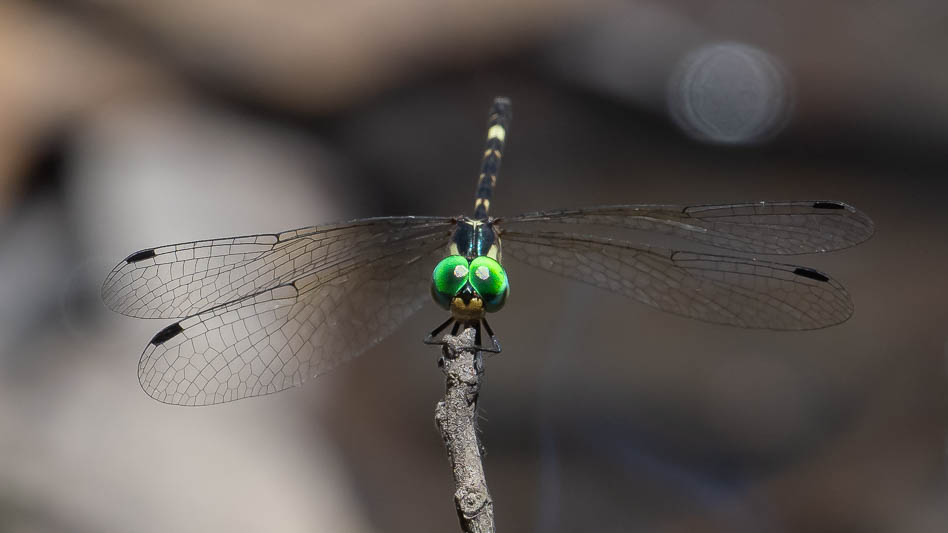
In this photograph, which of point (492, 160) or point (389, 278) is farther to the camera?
point (492, 160)

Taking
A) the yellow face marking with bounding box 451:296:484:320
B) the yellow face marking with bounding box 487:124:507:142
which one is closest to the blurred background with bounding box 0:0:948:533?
the yellow face marking with bounding box 487:124:507:142

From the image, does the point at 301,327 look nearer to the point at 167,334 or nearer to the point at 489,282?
the point at 167,334

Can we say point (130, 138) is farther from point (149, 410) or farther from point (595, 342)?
point (595, 342)

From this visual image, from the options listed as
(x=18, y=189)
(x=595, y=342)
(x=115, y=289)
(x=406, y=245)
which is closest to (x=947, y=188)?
(x=595, y=342)

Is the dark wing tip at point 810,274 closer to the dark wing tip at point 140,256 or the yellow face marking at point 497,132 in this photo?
the yellow face marking at point 497,132

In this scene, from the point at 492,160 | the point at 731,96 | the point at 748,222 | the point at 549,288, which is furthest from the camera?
the point at 549,288

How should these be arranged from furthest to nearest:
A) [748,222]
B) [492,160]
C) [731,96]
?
[731,96], [492,160], [748,222]

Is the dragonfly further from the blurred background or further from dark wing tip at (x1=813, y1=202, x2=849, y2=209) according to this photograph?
the blurred background

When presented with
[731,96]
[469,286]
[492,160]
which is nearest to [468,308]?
[469,286]
